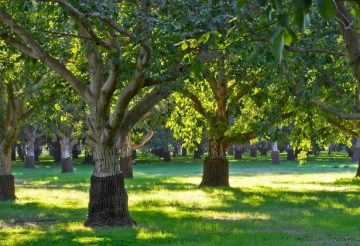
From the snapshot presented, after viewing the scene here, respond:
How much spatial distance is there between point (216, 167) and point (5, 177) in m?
10.3

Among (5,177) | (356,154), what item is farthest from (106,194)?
(356,154)

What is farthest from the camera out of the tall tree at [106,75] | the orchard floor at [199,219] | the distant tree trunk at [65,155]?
the distant tree trunk at [65,155]

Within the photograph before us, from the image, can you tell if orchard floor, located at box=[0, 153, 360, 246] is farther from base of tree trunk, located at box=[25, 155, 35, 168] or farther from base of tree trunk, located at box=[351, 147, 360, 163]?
base of tree trunk, located at box=[351, 147, 360, 163]

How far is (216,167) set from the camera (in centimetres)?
2866

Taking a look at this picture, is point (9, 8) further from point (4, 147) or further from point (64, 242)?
point (4, 147)

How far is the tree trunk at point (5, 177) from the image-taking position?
21.8m

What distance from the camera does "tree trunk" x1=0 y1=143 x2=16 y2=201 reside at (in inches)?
857

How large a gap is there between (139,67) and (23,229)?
4.85m

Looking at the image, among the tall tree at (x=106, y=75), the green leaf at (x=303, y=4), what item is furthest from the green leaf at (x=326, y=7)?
the tall tree at (x=106, y=75)

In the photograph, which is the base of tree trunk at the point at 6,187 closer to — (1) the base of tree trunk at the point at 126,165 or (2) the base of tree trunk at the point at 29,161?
(1) the base of tree trunk at the point at 126,165

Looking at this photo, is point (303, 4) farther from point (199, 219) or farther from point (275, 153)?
point (275, 153)

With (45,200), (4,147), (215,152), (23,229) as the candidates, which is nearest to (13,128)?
(4,147)

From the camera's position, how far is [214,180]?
2867cm

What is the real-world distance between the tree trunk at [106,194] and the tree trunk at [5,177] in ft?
26.8
